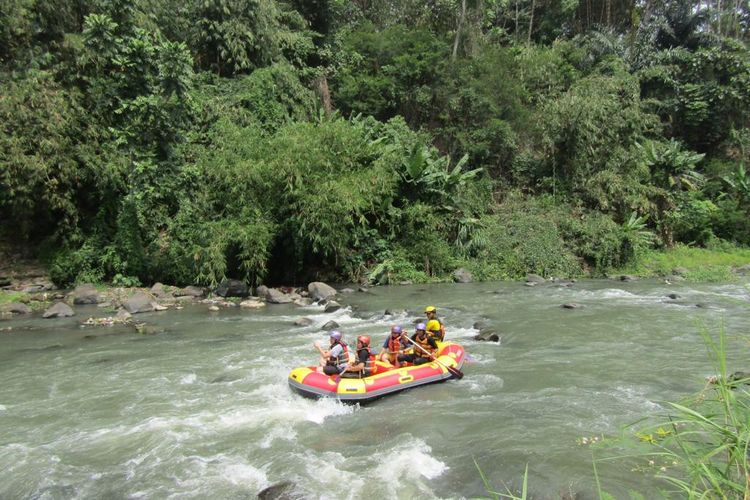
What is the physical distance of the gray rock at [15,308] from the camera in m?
14.4

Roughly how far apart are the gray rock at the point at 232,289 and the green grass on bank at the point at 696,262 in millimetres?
14035

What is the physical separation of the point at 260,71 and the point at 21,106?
9.20 meters

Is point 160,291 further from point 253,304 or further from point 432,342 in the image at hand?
point 432,342

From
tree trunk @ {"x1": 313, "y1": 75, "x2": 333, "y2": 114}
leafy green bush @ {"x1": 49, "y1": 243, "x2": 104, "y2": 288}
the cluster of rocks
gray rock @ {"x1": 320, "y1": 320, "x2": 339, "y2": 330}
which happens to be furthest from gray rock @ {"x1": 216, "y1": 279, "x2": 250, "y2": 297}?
tree trunk @ {"x1": 313, "y1": 75, "x2": 333, "y2": 114}

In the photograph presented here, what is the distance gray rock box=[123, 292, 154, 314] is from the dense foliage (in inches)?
73.1

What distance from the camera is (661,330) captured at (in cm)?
1112

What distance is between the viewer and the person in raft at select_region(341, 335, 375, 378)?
8.01m

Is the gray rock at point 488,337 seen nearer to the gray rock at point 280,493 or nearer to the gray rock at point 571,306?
the gray rock at point 571,306

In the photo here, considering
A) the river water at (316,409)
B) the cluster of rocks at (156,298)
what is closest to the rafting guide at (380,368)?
the river water at (316,409)

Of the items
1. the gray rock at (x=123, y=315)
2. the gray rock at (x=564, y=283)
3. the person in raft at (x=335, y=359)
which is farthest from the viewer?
the gray rock at (x=564, y=283)

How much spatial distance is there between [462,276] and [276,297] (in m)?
6.74

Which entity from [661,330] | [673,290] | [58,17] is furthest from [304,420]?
[58,17]

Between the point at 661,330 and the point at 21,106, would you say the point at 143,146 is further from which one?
the point at 661,330

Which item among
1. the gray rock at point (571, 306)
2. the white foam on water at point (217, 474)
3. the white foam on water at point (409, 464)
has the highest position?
the gray rock at point (571, 306)
